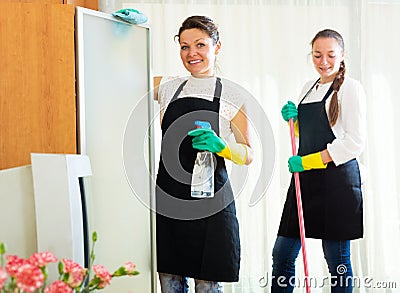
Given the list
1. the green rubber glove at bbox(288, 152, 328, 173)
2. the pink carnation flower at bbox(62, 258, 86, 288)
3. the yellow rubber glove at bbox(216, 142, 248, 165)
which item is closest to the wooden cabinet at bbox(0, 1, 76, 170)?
the yellow rubber glove at bbox(216, 142, 248, 165)

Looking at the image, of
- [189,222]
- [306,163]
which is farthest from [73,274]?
[306,163]

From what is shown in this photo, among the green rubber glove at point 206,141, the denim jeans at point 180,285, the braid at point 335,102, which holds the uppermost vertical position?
the braid at point 335,102

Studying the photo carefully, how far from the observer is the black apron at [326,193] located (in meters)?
2.71

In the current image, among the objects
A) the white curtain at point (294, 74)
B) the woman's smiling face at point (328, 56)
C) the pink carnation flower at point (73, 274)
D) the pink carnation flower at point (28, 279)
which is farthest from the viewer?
the white curtain at point (294, 74)

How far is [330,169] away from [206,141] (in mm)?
652

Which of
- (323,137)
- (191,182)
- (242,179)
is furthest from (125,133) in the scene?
(242,179)

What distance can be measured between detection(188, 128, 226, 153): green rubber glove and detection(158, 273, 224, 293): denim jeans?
486mm

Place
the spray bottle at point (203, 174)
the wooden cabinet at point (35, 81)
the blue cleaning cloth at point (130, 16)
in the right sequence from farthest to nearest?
the spray bottle at point (203, 174), the blue cleaning cloth at point (130, 16), the wooden cabinet at point (35, 81)

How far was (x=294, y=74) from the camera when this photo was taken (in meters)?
3.48

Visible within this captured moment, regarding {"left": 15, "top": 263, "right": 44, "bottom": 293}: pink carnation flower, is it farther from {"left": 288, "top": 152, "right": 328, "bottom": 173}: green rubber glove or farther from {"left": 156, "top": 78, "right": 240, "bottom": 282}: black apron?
{"left": 288, "top": 152, "right": 328, "bottom": 173}: green rubber glove

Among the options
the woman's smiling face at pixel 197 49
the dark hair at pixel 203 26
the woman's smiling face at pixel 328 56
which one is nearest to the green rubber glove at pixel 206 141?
the woman's smiling face at pixel 197 49

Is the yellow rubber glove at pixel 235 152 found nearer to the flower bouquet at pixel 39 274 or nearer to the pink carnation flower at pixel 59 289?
the flower bouquet at pixel 39 274

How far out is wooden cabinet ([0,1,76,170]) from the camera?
6.19 feet

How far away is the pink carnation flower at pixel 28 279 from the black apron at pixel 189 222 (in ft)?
4.23
